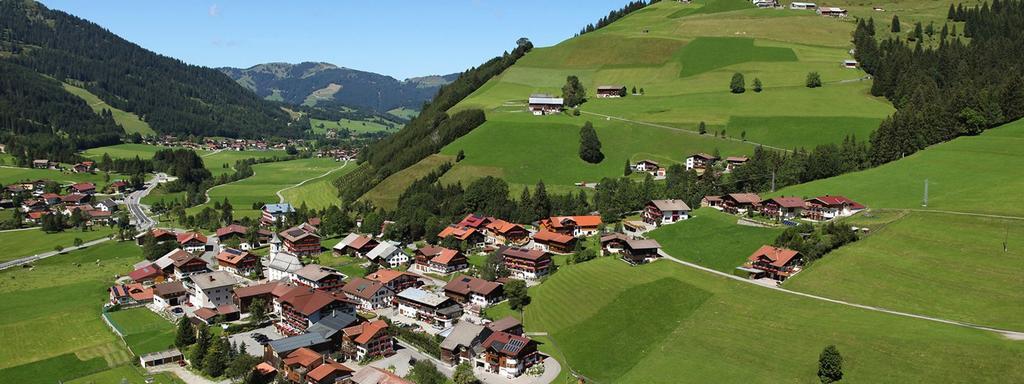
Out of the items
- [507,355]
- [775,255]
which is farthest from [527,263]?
[775,255]

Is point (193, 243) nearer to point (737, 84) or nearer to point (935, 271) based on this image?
point (935, 271)

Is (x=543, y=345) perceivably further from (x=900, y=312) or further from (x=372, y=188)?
(x=372, y=188)

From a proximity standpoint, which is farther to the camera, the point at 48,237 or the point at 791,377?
the point at 48,237

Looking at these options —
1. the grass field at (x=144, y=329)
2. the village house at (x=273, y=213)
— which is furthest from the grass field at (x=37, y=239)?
the grass field at (x=144, y=329)

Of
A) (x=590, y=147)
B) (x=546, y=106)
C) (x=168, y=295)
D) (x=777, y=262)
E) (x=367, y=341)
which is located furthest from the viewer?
(x=546, y=106)

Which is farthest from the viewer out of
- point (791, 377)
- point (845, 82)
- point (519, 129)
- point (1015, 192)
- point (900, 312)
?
point (845, 82)

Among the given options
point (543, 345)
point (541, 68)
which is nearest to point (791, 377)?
point (543, 345)

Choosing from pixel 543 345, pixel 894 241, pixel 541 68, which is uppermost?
pixel 541 68

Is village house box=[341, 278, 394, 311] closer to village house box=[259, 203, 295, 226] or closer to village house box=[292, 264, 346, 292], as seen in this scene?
village house box=[292, 264, 346, 292]
